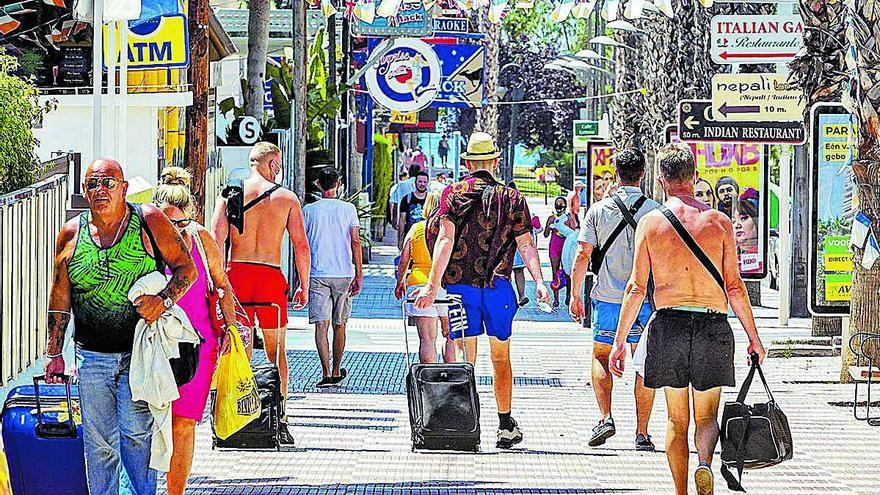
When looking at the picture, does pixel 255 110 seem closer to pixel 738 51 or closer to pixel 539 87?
pixel 738 51

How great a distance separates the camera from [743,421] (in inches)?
283

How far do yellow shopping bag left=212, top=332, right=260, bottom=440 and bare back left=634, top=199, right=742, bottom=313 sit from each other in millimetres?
2056

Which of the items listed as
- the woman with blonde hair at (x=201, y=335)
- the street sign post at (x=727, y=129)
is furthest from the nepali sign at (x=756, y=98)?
the woman with blonde hair at (x=201, y=335)

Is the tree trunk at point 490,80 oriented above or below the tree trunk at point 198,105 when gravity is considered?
above

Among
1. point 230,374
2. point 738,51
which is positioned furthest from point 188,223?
point 738,51

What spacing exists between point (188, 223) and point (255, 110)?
12924mm

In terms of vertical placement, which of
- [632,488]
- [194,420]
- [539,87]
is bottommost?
[632,488]

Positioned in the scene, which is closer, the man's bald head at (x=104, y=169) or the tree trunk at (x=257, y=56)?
the man's bald head at (x=104, y=169)

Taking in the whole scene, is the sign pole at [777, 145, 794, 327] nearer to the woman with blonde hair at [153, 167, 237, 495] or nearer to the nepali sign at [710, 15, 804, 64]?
the nepali sign at [710, 15, 804, 64]

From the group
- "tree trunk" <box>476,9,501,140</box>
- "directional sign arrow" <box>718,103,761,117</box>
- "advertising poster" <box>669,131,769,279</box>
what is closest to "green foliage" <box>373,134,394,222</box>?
"tree trunk" <box>476,9,501,140</box>

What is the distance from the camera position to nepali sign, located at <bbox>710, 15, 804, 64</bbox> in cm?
1662

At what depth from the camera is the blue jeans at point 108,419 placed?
6.35 metres

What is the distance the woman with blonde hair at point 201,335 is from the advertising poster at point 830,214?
706 cm

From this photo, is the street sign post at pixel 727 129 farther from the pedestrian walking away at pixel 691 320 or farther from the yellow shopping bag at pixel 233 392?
the yellow shopping bag at pixel 233 392
